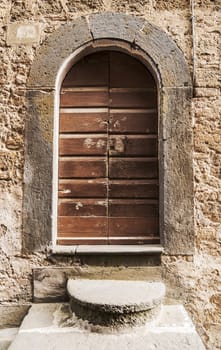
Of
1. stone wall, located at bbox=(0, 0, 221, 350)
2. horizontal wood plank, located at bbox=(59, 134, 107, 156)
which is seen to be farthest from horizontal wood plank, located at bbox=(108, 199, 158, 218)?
horizontal wood plank, located at bbox=(59, 134, 107, 156)

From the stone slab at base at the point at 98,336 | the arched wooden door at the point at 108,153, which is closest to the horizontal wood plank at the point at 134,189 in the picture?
the arched wooden door at the point at 108,153

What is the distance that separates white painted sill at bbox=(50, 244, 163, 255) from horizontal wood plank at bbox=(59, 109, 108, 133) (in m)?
1.02

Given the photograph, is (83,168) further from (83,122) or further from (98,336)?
(98,336)

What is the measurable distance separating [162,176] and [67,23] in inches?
62.4

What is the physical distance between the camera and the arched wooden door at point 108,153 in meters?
2.79

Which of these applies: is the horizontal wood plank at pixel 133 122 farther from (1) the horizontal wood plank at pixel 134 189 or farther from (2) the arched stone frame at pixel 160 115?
(1) the horizontal wood plank at pixel 134 189

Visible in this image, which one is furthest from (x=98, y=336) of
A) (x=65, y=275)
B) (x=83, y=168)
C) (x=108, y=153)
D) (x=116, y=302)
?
(x=108, y=153)

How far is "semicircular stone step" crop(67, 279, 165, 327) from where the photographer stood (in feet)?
7.16

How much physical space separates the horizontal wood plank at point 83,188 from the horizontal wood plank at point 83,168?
0.05 meters

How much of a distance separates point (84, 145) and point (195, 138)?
964mm

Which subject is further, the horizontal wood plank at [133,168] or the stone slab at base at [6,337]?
the horizontal wood plank at [133,168]

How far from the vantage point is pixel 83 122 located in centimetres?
289

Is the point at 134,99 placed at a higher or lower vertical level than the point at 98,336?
higher

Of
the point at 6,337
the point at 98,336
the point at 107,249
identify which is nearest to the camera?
the point at 98,336
